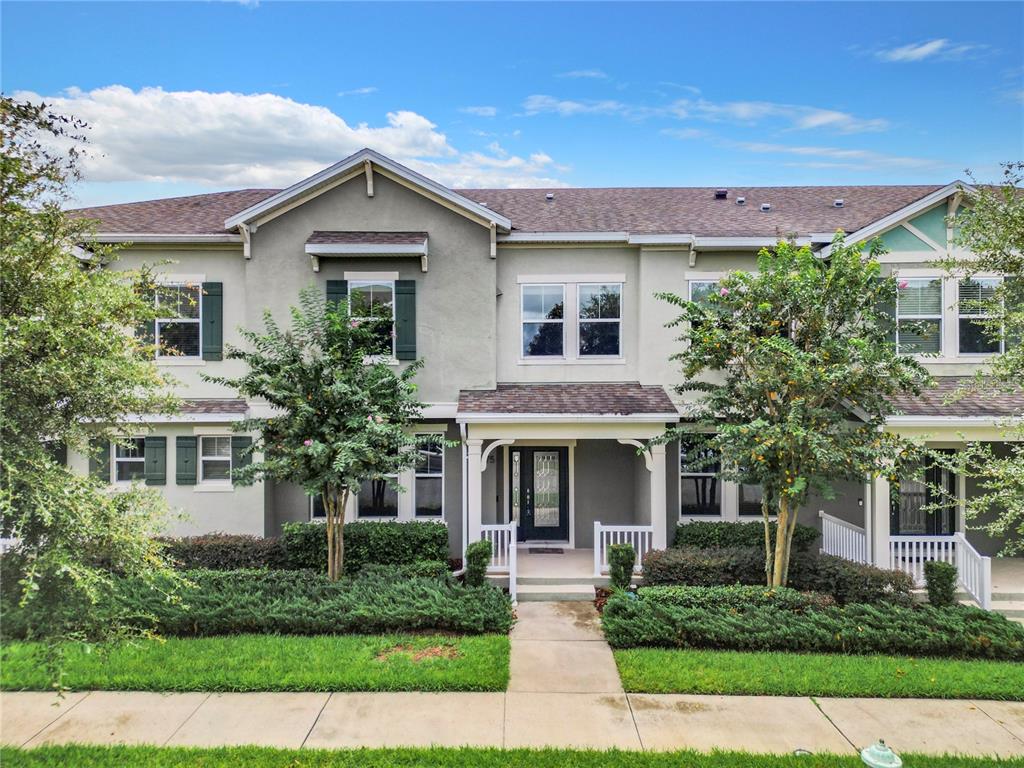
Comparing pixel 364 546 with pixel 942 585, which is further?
pixel 364 546

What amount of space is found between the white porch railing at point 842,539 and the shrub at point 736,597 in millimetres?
1957

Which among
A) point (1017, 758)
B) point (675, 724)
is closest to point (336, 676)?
point (675, 724)

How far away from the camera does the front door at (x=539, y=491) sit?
44.2ft

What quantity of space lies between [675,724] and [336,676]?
4.09 meters

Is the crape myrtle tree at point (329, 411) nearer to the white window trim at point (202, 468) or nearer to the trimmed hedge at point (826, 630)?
the white window trim at point (202, 468)

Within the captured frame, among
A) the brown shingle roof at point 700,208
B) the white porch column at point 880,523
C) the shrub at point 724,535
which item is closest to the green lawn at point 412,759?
the white porch column at point 880,523

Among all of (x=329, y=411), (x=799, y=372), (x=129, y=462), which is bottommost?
(x=129, y=462)

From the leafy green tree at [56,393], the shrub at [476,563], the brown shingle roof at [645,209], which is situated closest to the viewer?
the leafy green tree at [56,393]

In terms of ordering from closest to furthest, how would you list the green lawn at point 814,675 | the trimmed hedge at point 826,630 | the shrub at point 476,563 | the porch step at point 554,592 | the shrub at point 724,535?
the green lawn at point 814,675 < the trimmed hedge at point 826,630 < the shrub at point 476,563 < the porch step at point 554,592 < the shrub at point 724,535

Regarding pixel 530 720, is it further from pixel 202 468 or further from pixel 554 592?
pixel 202 468

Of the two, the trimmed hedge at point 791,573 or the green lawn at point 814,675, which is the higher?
the trimmed hedge at point 791,573

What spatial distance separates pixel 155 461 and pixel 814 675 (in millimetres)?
12491

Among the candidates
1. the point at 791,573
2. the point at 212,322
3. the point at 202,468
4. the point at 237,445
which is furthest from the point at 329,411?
the point at 791,573

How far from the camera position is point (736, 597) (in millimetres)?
9281
